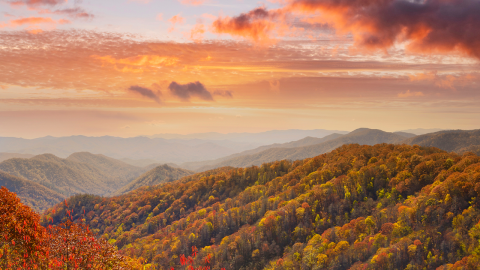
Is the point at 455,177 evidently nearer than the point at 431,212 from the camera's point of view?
No

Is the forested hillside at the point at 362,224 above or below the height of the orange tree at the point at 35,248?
below

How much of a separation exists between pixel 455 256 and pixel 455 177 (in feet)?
136

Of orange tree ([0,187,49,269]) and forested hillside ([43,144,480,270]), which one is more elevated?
orange tree ([0,187,49,269])

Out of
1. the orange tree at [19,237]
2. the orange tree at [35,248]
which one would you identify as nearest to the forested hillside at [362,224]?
the orange tree at [35,248]

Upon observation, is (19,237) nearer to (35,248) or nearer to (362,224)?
(35,248)

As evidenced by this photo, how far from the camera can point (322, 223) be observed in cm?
14038

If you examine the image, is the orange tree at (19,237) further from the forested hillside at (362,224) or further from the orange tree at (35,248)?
the forested hillside at (362,224)

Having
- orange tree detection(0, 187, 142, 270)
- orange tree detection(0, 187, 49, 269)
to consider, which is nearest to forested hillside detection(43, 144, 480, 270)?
orange tree detection(0, 187, 142, 270)

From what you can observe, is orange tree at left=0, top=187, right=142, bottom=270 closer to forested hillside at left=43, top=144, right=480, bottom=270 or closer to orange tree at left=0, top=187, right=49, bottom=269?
orange tree at left=0, top=187, right=49, bottom=269

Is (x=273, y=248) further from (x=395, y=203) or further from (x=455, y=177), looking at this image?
(x=455, y=177)

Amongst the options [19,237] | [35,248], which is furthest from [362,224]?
[19,237]

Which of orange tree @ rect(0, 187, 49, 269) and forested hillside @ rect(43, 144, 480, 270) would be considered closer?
orange tree @ rect(0, 187, 49, 269)

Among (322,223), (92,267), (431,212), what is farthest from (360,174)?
(92,267)

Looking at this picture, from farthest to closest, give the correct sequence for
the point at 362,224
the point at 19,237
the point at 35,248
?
the point at 362,224 < the point at 19,237 < the point at 35,248
